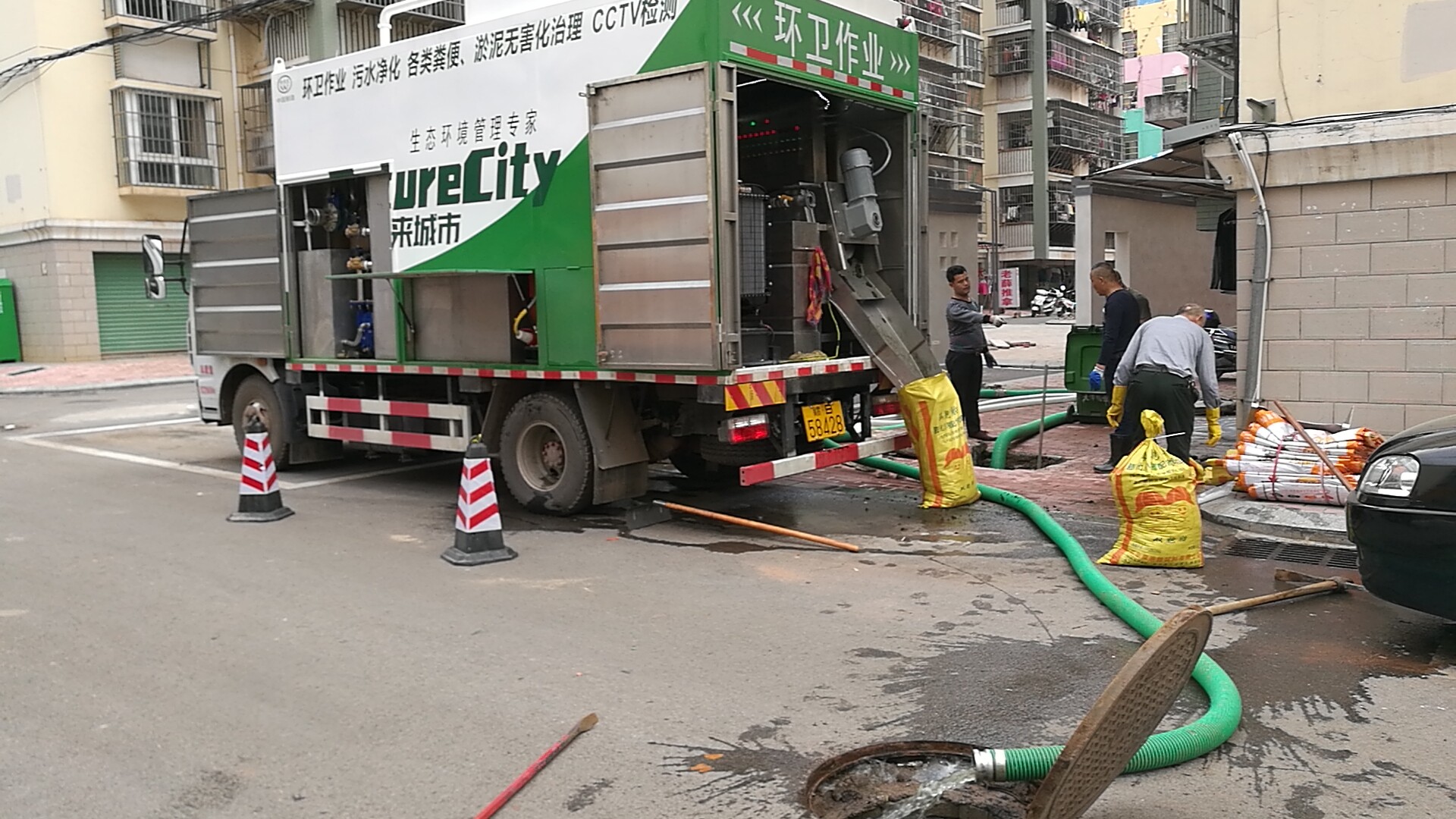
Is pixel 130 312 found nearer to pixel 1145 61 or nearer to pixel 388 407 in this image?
pixel 388 407

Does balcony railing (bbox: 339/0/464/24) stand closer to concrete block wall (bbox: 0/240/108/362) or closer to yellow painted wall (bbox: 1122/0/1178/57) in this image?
concrete block wall (bbox: 0/240/108/362)

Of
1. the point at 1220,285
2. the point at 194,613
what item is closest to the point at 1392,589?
the point at 194,613

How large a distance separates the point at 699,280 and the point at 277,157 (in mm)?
4878

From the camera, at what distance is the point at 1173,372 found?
320 inches

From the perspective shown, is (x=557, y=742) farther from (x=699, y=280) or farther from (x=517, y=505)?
(x=517, y=505)

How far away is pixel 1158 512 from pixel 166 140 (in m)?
28.7

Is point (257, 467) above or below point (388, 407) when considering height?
below

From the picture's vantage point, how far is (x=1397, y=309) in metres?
8.66

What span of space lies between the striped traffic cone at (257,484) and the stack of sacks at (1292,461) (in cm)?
686

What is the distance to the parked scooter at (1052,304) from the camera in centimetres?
4956

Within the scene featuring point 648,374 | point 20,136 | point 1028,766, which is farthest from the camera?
point 20,136

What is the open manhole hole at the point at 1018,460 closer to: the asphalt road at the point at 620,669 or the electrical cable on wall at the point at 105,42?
Result: the asphalt road at the point at 620,669

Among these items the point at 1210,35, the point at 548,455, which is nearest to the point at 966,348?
the point at 548,455

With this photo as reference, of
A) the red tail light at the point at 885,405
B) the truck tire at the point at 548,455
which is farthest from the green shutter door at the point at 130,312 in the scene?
the red tail light at the point at 885,405
